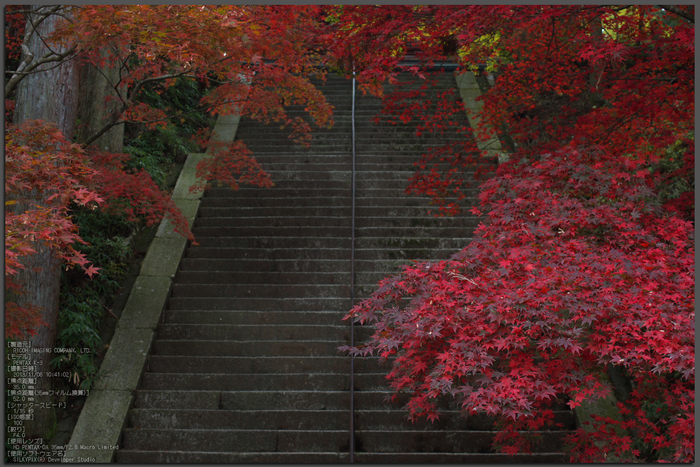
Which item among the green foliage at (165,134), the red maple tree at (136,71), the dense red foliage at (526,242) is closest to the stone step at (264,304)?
the red maple tree at (136,71)

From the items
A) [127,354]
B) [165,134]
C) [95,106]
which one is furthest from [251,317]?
[165,134]

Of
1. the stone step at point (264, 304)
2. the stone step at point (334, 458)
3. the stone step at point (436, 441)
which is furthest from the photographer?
the stone step at point (264, 304)

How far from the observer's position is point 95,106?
7.02m

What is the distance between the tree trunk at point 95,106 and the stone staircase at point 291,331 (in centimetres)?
159

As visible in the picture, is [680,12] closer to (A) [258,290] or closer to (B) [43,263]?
(A) [258,290]

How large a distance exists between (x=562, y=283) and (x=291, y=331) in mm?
3336

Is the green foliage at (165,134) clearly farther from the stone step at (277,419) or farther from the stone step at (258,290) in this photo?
the stone step at (277,419)

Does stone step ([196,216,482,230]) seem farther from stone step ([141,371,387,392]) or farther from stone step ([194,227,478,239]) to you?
stone step ([141,371,387,392])

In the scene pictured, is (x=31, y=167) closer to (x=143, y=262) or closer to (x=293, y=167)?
(x=143, y=262)

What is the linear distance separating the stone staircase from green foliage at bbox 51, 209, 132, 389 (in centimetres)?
66

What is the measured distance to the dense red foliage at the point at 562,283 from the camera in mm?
3297

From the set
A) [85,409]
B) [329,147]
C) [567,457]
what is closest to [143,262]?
[85,409]

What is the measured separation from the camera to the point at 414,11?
523 cm

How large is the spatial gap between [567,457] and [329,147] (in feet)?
20.8
